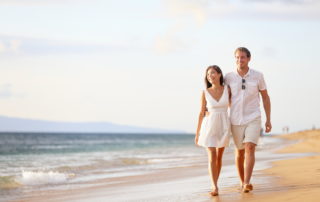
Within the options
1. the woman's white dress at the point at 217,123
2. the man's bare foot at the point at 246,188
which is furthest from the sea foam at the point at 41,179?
the man's bare foot at the point at 246,188

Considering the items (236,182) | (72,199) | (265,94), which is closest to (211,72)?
(265,94)

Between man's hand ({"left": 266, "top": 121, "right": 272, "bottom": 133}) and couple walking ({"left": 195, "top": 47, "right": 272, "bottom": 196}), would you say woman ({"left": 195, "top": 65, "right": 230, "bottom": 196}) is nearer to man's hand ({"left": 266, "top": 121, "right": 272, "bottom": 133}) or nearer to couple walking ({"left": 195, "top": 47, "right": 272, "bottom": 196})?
couple walking ({"left": 195, "top": 47, "right": 272, "bottom": 196})

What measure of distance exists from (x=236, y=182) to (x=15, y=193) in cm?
426

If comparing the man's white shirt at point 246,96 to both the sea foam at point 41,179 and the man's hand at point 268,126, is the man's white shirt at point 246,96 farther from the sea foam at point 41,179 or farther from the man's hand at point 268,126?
the sea foam at point 41,179

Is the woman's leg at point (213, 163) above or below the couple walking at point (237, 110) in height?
below

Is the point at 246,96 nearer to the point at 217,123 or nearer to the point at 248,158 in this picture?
the point at 217,123

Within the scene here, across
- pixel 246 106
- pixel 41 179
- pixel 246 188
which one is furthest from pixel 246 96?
pixel 41 179

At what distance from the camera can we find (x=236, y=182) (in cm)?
866

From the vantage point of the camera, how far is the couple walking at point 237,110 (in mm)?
6832

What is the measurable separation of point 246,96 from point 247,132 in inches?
18.2

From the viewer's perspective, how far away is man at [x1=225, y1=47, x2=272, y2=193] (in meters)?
6.82

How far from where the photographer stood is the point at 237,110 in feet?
22.6

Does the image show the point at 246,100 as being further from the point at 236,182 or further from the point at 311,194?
the point at 236,182

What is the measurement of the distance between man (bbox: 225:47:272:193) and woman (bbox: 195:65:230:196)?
0.38 feet
